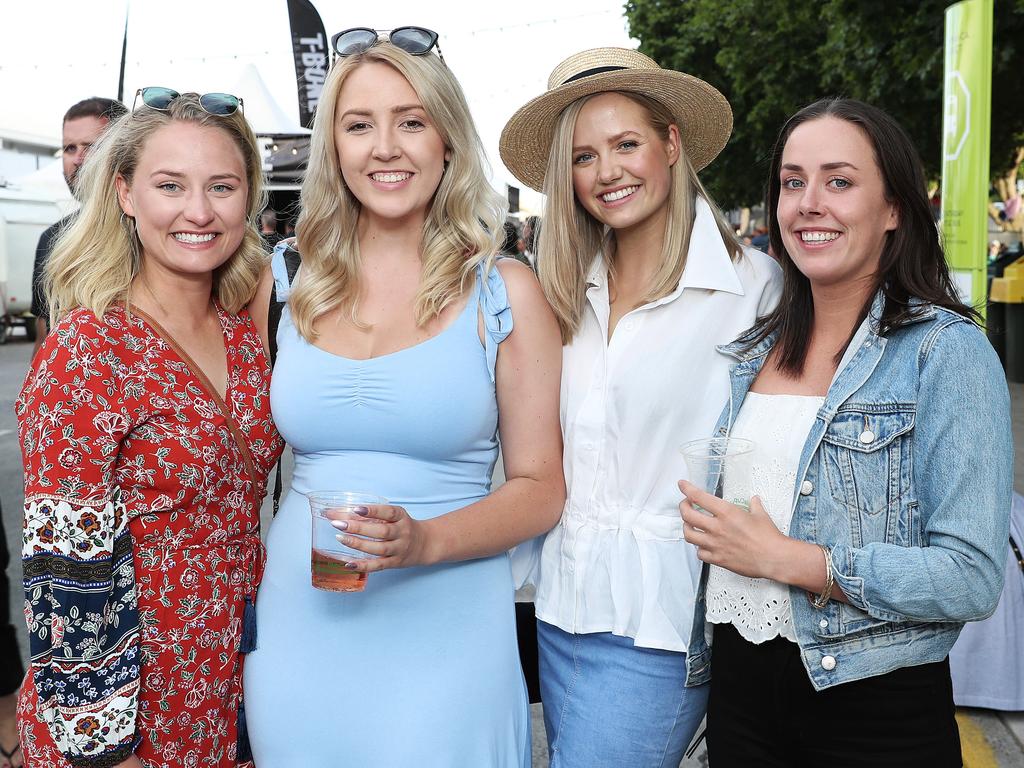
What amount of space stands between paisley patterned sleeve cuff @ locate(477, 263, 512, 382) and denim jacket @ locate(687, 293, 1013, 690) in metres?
0.75

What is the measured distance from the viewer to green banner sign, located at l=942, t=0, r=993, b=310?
684cm

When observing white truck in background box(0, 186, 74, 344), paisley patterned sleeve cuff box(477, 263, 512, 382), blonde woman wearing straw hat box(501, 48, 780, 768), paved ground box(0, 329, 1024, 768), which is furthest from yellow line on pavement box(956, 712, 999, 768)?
white truck in background box(0, 186, 74, 344)

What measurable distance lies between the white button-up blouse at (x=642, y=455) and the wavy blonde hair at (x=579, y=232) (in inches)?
4.1

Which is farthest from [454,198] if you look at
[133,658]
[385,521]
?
[133,658]

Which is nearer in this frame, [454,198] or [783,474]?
[783,474]

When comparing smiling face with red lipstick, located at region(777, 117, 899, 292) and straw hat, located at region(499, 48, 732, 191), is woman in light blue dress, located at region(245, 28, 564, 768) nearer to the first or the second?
straw hat, located at region(499, 48, 732, 191)

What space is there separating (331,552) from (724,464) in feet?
2.77

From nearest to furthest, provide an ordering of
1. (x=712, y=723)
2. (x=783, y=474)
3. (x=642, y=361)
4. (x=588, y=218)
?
1. (x=783, y=474)
2. (x=712, y=723)
3. (x=642, y=361)
4. (x=588, y=218)

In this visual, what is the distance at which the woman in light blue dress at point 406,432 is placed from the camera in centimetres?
220

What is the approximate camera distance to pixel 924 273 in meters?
2.10

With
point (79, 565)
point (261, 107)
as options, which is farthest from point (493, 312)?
point (261, 107)

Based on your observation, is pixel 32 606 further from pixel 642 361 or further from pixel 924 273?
pixel 924 273

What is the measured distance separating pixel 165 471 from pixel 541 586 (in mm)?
984

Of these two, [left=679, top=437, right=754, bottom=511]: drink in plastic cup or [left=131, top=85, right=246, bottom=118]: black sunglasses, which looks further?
[left=131, top=85, right=246, bottom=118]: black sunglasses
